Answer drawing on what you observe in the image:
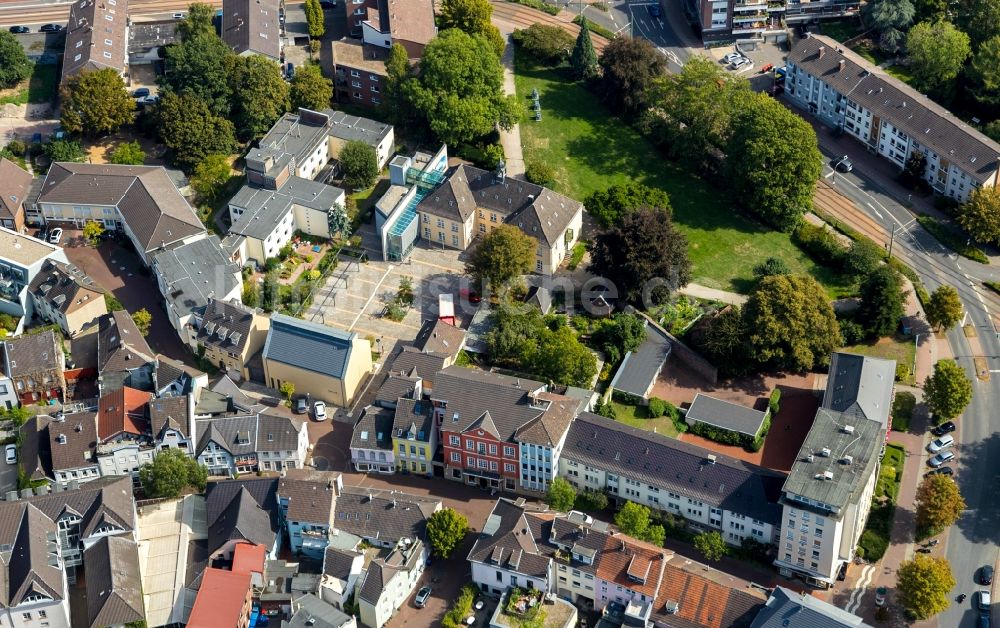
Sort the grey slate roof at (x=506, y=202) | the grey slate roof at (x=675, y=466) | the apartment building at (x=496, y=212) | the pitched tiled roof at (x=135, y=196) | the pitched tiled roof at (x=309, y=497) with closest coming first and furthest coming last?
1. the pitched tiled roof at (x=309, y=497)
2. the grey slate roof at (x=675, y=466)
3. the pitched tiled roof at (x=135, y=196)
4. the apartment building at (x=496, y=212)
5. the grey slate roof at (x=506, y=202)

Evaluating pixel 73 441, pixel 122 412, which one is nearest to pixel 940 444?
pixel 122 412

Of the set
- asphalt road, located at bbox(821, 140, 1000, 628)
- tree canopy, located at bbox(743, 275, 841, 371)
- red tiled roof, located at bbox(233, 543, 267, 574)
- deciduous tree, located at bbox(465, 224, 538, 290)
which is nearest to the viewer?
red tiled roof, located at bbox(233, 543, 267, 574)

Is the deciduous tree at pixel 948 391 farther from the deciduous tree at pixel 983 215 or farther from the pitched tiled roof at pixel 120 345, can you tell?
the pitched tiled roof at pixel 120 345

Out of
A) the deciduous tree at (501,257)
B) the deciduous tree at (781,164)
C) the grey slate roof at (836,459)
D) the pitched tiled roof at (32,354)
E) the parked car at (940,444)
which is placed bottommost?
the parked car at (940,444)

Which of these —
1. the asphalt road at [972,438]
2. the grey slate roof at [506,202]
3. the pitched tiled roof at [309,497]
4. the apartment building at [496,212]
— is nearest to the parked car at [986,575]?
the asphalt road at [972,438]

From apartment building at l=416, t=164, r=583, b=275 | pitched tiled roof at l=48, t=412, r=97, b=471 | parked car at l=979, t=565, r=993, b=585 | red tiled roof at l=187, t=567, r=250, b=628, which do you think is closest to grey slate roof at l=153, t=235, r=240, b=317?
pitched tiled roof at l=48, t=412, r=97, b=471

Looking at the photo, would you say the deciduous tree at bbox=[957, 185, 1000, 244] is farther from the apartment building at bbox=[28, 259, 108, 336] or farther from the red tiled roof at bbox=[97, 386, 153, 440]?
the apartment building at bbox=[28, 259, 108, 336]

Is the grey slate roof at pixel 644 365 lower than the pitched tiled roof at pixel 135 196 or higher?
lower
